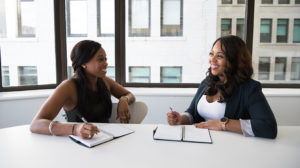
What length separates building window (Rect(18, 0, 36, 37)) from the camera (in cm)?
277

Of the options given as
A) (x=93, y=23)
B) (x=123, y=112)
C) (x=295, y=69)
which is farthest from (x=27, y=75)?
(x=295, y=69)

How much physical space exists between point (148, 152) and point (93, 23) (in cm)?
240

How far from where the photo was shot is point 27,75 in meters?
2.87

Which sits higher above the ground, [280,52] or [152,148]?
[280,52]

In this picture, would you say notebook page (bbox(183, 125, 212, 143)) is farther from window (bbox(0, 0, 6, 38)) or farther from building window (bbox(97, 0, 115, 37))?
window (bbox(0, 0, 6, 38))

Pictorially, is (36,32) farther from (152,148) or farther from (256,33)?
(256,33)

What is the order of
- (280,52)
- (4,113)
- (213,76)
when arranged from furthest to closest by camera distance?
(280,52), (4,113), (213,76)

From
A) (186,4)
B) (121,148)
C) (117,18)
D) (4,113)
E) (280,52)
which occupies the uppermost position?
(186,4)

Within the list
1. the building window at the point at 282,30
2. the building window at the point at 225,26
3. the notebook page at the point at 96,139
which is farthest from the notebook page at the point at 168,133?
the building window at the point at 282,30

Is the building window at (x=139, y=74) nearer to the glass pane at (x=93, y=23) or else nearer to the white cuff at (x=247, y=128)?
the glass pane at (x=93, y=23)

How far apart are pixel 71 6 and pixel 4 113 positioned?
153 centimetres

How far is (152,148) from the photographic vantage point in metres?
1.09

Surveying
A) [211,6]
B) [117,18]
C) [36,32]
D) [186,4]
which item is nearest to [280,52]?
[211,6]

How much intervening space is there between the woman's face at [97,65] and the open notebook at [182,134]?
0.66 metres
